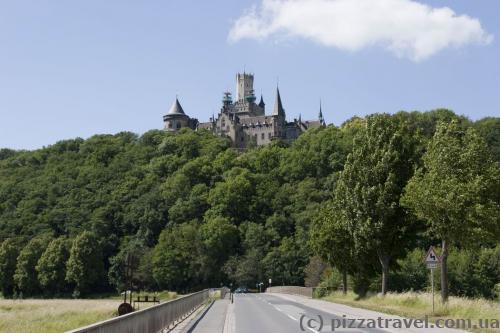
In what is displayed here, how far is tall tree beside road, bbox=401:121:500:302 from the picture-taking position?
29.4 m

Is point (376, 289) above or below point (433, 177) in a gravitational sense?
below

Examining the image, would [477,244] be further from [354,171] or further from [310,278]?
[310,278]

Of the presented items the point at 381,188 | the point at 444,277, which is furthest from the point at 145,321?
the point at 381,188

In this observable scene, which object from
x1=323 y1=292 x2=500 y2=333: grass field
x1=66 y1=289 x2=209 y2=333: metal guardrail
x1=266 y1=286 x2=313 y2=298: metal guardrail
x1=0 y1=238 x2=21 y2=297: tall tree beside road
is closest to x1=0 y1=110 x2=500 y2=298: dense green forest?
x1=0 y1=238 x2=21 y2=297: tall tree beside road

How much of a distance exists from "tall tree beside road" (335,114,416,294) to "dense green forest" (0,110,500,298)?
0.30 feet

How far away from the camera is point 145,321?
16375 millimetres

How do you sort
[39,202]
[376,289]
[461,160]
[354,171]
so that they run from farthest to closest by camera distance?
1. [39,202]
2. [376,289]
3. [354,171]
4. [461,160]

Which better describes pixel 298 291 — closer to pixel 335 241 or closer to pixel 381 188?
pixel 335 241

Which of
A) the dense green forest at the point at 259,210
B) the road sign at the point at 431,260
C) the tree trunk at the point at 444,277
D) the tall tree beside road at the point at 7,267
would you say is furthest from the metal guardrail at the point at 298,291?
the tall tree beside road at the point at 7,267

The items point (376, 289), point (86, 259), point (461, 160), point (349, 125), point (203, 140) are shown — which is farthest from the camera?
point (203, 140)

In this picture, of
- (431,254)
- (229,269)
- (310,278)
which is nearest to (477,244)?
(431,254)

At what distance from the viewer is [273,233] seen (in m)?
124

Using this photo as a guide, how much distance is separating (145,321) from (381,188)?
2490cm

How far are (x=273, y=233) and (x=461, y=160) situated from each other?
94.5 meters
